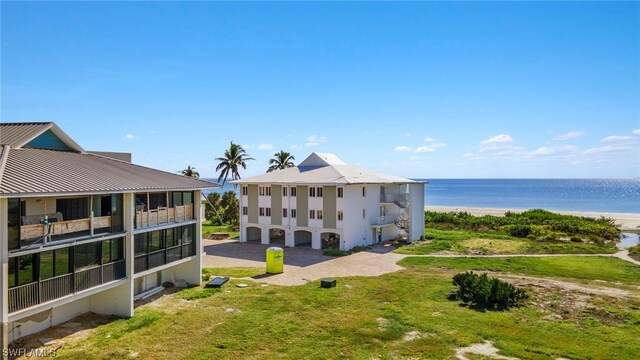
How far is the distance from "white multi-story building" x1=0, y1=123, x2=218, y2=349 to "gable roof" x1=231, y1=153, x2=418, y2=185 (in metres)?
15.7

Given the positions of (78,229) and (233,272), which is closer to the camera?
(78,229)

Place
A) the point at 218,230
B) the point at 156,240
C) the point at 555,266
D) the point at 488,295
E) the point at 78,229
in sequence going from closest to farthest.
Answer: the point at 78,229 < the point at 488,295 < the point at 156,240 < the point at 555,266 < the point at 218,230

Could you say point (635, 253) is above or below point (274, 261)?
below

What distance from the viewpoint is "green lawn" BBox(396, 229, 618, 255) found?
37.3 m

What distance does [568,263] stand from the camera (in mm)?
31906

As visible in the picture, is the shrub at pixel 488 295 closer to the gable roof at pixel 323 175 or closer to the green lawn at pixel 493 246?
the green lawn at pixel 493 246

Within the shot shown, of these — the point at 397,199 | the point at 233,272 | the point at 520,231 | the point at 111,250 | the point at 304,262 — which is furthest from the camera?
the point at 520,231

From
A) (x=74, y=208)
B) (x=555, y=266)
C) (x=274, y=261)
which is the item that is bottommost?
(x=555, y=266)

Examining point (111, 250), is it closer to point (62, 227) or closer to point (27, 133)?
point (62, 227)

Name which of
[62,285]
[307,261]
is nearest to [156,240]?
[62,285]

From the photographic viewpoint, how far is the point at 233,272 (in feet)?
92.6

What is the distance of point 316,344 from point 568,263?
25051 mm

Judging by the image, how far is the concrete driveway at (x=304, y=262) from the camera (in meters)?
27.3

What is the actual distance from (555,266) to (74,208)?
30.9 meters
